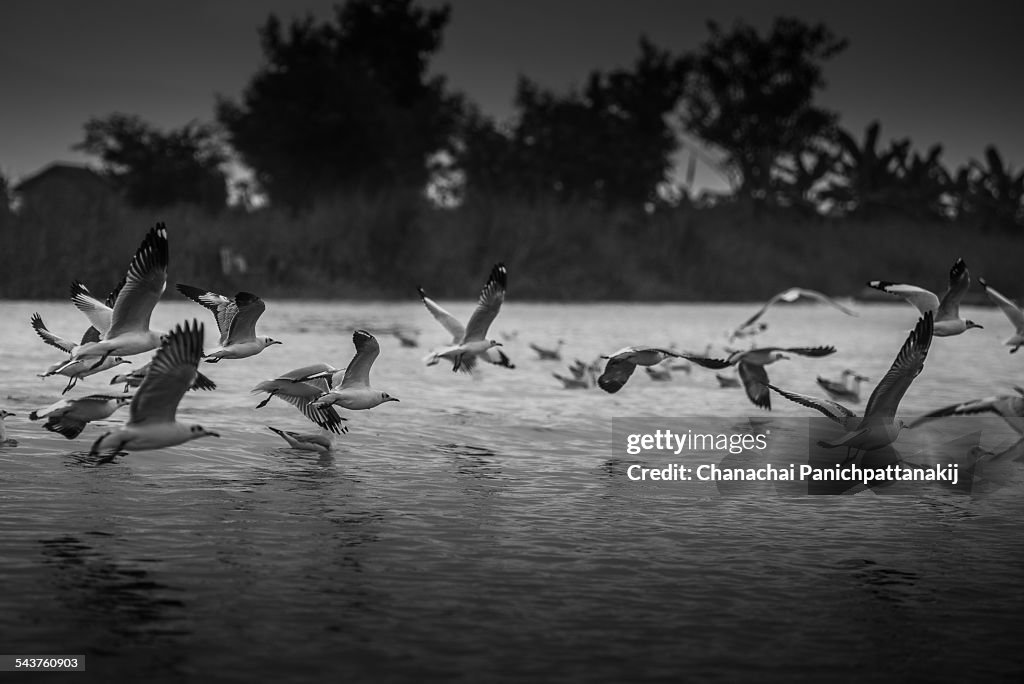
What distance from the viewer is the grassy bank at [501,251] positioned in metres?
37.5

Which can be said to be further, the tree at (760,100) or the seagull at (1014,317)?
the tree at (760,100)

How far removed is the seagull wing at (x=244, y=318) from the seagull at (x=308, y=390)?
541 millimetres

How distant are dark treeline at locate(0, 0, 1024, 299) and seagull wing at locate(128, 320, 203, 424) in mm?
29174

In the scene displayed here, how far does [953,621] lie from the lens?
814 centimetres

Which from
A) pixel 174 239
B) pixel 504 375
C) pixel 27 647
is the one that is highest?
pixel 174 239

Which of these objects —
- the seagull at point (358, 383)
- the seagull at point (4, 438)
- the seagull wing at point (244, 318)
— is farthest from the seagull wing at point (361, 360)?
the seagull at point (4, 438)

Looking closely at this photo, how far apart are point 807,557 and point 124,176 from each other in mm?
56080

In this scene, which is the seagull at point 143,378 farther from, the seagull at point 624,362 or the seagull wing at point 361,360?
the seagull at point 624,362

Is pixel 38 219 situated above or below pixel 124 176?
below

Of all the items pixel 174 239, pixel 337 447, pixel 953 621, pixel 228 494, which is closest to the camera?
pixel 953 621

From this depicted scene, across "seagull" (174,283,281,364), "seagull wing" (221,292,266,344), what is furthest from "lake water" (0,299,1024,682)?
"seagull wing" (221,292,266,344)

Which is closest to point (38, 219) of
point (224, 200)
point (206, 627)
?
point (224, 200)

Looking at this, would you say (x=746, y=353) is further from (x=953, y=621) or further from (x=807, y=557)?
(x=953, y=621)

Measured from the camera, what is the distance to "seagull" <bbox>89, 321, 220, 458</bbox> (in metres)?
9.13
